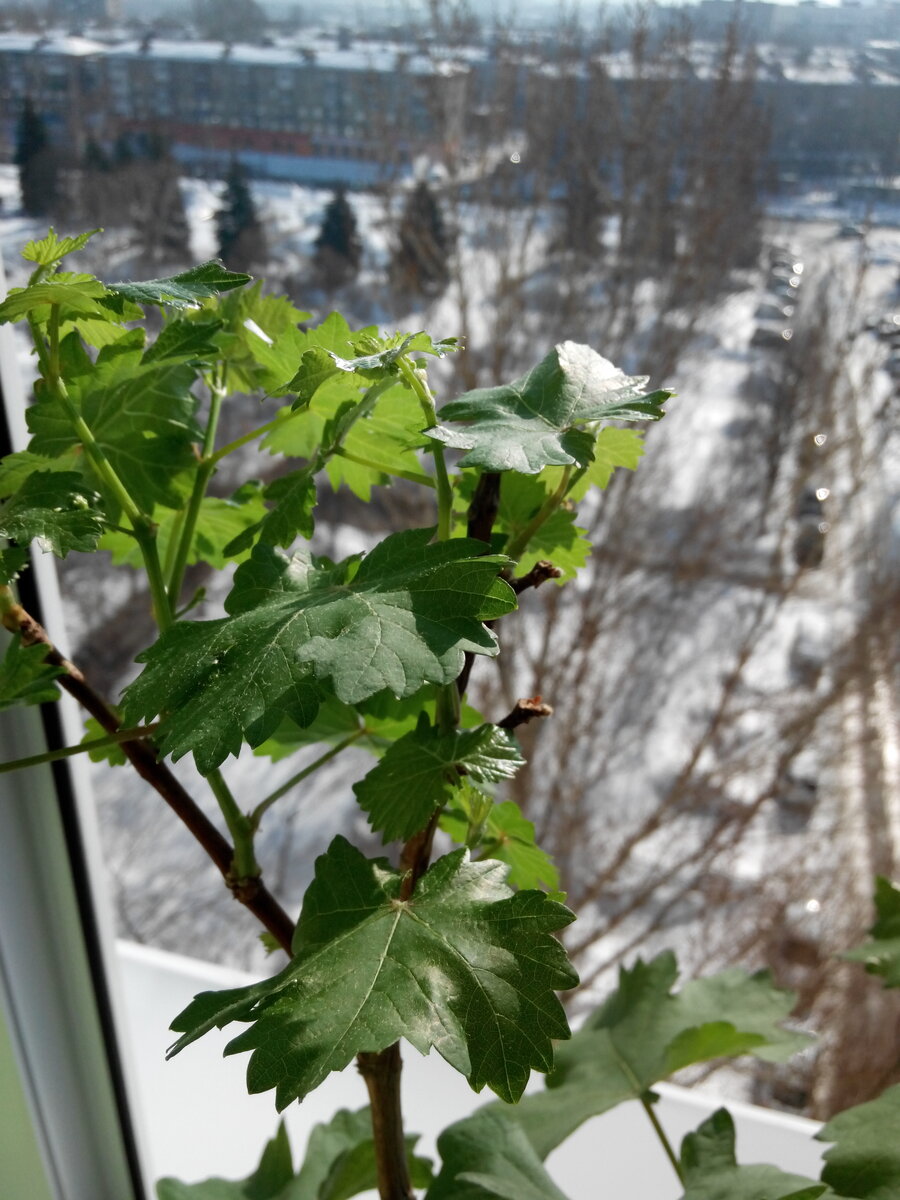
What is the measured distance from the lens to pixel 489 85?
1.61 m

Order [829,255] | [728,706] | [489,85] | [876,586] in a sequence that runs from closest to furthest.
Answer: [829,255], [489,85], [876,586], [728,706]

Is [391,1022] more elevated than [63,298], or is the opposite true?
[63,298]

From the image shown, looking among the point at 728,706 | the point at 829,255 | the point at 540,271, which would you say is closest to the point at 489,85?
the point at 540,271

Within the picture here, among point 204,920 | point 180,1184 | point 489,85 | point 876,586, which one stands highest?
point 489,85

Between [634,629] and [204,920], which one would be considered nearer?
[204,920]

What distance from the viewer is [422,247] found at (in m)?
1.73

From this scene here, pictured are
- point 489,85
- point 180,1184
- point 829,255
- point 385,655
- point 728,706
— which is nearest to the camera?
point 385,655

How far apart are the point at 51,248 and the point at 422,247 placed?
144 centimetres

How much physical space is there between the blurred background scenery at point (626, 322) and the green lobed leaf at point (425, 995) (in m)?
1.06

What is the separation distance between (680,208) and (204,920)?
1393mm

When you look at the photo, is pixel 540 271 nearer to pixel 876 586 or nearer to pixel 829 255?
pixel 829 255

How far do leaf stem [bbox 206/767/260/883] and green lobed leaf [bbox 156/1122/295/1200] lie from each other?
0.68 ft

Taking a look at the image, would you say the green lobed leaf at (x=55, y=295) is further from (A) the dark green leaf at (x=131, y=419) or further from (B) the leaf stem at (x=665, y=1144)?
(B) the leaf stem at (x=665, y=1144)

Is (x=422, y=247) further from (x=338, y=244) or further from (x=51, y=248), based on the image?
(x=51, y=248)
